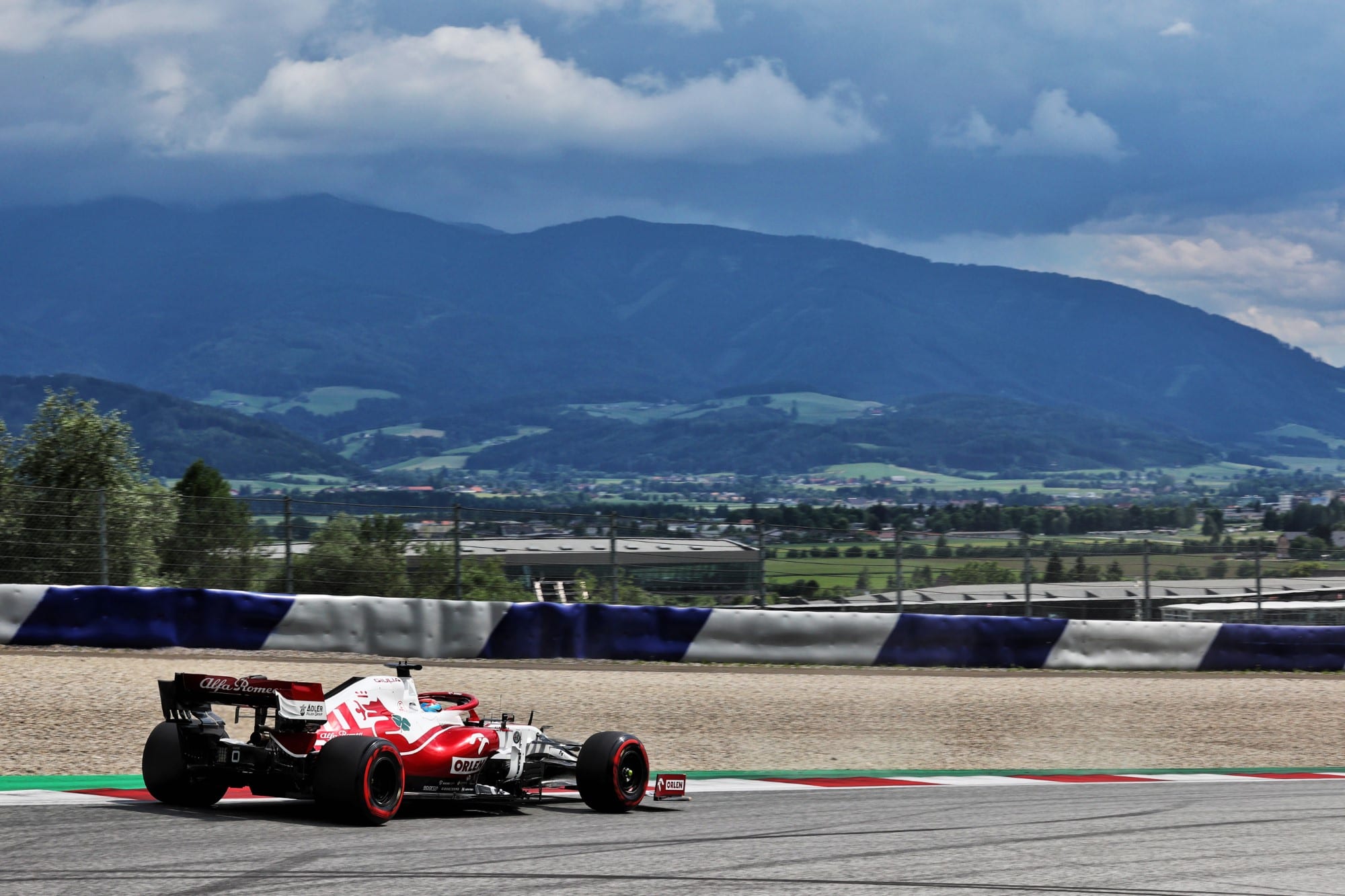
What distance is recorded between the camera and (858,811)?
31.6ft

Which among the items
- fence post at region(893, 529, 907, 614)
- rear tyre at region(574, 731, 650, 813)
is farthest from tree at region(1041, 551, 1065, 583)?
rear tyre at region(574, 731, 650, 813)

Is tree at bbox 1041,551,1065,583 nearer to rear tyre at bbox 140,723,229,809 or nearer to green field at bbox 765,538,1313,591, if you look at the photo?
green field at bbox 765,538,1313,591

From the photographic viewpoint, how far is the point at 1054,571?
24.3m

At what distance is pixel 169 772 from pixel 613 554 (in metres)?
11.7

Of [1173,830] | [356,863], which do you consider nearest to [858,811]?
[1173,830]

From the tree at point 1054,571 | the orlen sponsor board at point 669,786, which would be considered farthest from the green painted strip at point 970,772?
the tree at point 1054,571

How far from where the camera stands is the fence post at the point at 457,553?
18.6 m

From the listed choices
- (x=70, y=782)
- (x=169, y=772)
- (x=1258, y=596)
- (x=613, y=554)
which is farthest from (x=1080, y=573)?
(x=169, y=772)

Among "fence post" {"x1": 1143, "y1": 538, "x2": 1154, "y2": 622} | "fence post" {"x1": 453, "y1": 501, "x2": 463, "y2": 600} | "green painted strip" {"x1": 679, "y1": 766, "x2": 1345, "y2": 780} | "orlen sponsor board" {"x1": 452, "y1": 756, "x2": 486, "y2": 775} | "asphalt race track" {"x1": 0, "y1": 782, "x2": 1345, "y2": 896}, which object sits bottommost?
"green painted strip" {"x1": 679, "y1": 766, "x2": 1345, "y2": 780}

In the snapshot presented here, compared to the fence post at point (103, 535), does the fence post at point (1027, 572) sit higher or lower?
lower

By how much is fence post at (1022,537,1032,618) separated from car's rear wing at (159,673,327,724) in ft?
51.6

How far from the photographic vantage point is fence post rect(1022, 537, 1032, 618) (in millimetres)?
21969

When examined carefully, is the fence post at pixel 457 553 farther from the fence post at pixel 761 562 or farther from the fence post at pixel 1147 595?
the fence post at pixel 1147 595

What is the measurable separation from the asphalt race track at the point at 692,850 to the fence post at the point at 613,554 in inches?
376
